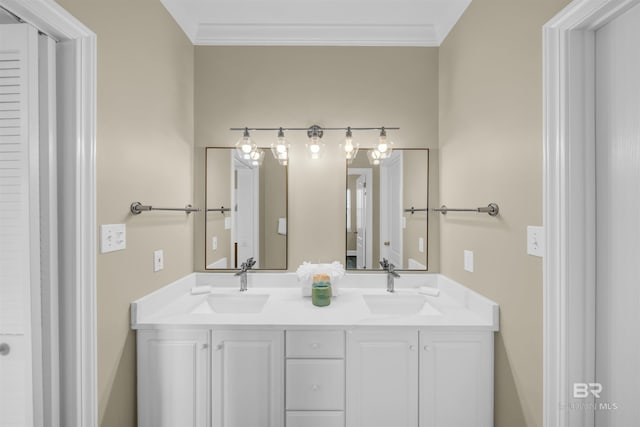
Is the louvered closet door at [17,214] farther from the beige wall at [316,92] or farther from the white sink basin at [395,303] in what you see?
the white sink basin at [395,303]

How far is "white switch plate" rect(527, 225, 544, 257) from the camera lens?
1.22m

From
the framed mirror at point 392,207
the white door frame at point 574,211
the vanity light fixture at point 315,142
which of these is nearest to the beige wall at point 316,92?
the vanity light fixture at point 315,142

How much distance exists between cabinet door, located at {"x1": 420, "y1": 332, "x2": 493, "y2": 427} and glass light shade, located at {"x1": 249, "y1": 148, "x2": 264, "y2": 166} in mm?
1450

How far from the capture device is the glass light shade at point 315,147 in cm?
211

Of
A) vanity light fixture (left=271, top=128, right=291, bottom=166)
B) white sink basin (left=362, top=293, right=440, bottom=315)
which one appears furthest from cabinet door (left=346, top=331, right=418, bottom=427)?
vanity light fixture (left=271, top=128, right=291, bottom=166)

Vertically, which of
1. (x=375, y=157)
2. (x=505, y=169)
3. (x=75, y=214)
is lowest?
(x=75, y=214)

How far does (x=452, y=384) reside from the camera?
1.54 metres

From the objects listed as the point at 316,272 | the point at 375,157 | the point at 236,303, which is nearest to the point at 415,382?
the point at 316,272

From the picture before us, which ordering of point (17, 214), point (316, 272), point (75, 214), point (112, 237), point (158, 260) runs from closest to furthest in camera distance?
point (17, 214), point (75, 214), point (112, 237), point (158, 260), point (316, 272)

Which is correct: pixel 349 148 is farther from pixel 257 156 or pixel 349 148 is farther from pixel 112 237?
pixel 112 237

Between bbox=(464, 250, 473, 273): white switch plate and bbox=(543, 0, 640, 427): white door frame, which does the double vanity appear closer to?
bbox=(464, 250, 473, 273): white switch plate

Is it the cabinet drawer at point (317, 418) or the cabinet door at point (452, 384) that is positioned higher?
the cabinet door at point (452, 384)

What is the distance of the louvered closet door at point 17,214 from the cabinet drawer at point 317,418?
101 centimetres

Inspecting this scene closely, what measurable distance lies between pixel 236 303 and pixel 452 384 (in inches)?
49.9
